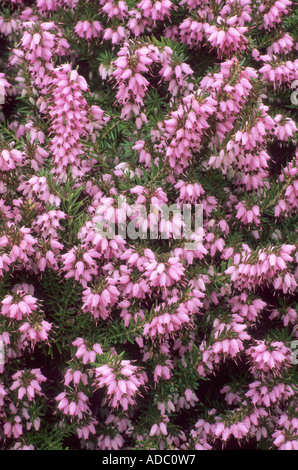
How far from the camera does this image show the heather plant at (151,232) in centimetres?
338

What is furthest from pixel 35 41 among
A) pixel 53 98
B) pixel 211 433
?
Result: pixel 211 433

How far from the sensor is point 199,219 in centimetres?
367

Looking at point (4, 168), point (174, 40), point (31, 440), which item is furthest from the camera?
point (174, 40)

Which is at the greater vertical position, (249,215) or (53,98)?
(53,98)

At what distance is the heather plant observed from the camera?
11.1 ft

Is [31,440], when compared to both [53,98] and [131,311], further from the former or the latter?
[53,98]

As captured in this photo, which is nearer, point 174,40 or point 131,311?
point 131,311

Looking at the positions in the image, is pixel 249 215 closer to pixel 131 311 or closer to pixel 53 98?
pixel 131 311

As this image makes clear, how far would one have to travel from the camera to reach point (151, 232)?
3.55m

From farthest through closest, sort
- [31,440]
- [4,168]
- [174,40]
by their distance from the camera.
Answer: [174,40] → [31,440] → [4,168]

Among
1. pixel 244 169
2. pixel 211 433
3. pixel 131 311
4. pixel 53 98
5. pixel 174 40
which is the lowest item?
pixel 211 433

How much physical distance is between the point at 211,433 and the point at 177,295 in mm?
1128

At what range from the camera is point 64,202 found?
3586 mm
